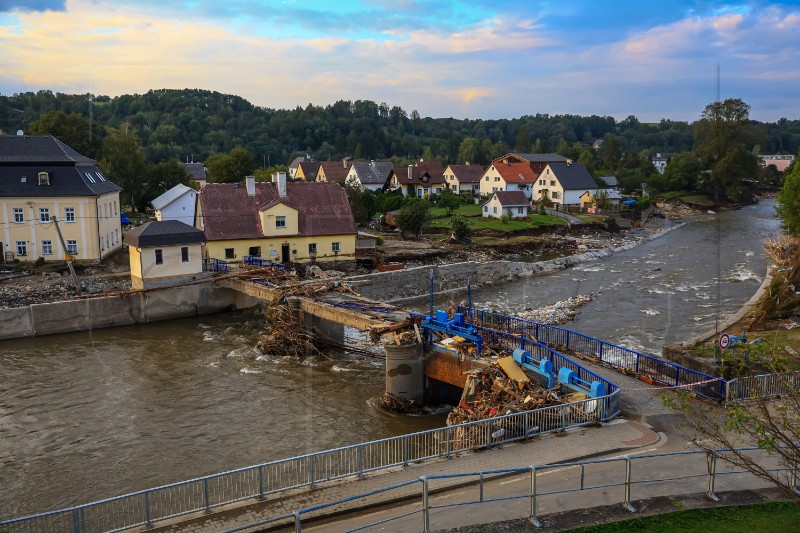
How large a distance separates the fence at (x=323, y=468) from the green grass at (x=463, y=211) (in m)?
52.2

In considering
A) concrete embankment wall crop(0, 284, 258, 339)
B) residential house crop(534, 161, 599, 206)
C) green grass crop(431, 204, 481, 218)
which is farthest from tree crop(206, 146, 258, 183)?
residential house crop(534, 161, 599, 206)

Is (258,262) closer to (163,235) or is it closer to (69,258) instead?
(163,235)

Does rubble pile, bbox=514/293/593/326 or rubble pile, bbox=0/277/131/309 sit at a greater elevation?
rubble pile, bbox=0/277/131/309

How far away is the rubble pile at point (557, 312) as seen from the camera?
33.8m

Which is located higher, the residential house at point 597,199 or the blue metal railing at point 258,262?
the residential house at point 597,199

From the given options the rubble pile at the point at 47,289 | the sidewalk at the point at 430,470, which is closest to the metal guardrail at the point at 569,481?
the sidewalk at the point at 430,470

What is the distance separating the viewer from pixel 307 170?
9594 centimetres

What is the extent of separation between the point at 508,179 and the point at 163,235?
59501mm

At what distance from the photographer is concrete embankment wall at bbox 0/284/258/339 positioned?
30984mm

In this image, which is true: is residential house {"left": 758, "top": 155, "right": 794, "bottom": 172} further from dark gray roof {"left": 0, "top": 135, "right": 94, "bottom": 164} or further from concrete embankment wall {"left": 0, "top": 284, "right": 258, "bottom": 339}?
dark gray roof {"left": 0, "top": 135, "right": 94, "bottom": 164}

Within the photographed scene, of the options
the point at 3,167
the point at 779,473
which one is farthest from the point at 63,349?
the point at 779,473

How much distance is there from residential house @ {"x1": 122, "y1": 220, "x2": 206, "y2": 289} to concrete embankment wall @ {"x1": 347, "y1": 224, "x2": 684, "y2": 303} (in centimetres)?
862

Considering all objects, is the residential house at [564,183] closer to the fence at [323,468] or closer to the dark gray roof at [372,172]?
the dark gray roof at [372,172]

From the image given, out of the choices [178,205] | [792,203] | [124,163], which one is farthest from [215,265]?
[792,203]
